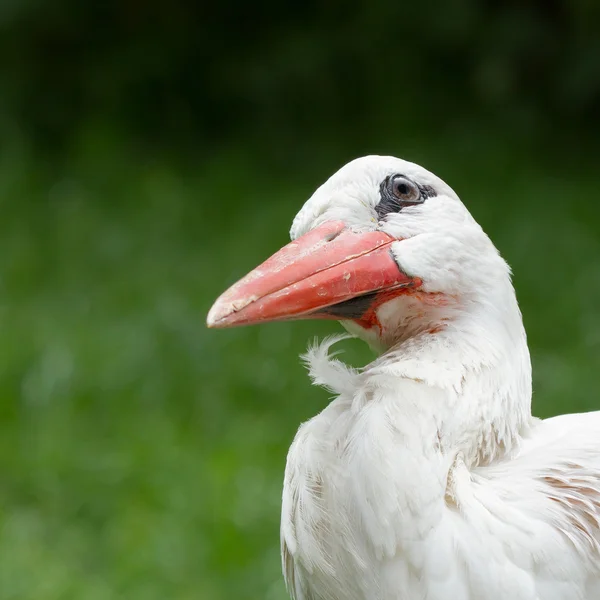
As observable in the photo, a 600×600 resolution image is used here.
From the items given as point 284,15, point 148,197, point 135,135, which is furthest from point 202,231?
point 284,15

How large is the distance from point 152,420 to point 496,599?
307 centimetres

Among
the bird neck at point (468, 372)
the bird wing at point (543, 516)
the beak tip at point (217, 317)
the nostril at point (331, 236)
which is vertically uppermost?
the nostril at point (331, 236)

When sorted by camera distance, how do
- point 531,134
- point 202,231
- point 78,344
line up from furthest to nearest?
point 531,134
point 202,231
point 78,344

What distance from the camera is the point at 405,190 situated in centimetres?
226

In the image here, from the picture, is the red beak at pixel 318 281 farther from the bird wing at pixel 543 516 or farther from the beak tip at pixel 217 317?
the bird wing at pixel 543 516

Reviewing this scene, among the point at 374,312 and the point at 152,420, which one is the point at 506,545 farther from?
the point at 152,420

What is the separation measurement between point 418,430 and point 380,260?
1.16 ft

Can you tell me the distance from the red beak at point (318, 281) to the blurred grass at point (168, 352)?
202cm

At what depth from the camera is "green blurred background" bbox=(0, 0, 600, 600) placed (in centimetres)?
431

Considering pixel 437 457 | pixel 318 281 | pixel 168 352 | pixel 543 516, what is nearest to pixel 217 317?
pixel 318 281

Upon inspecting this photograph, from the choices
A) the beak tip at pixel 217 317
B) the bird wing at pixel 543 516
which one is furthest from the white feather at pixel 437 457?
the beak tip at pixel 217 317

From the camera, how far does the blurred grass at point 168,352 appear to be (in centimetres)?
413

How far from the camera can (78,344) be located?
5469 mm

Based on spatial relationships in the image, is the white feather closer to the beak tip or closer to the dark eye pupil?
the dark eye pupil
